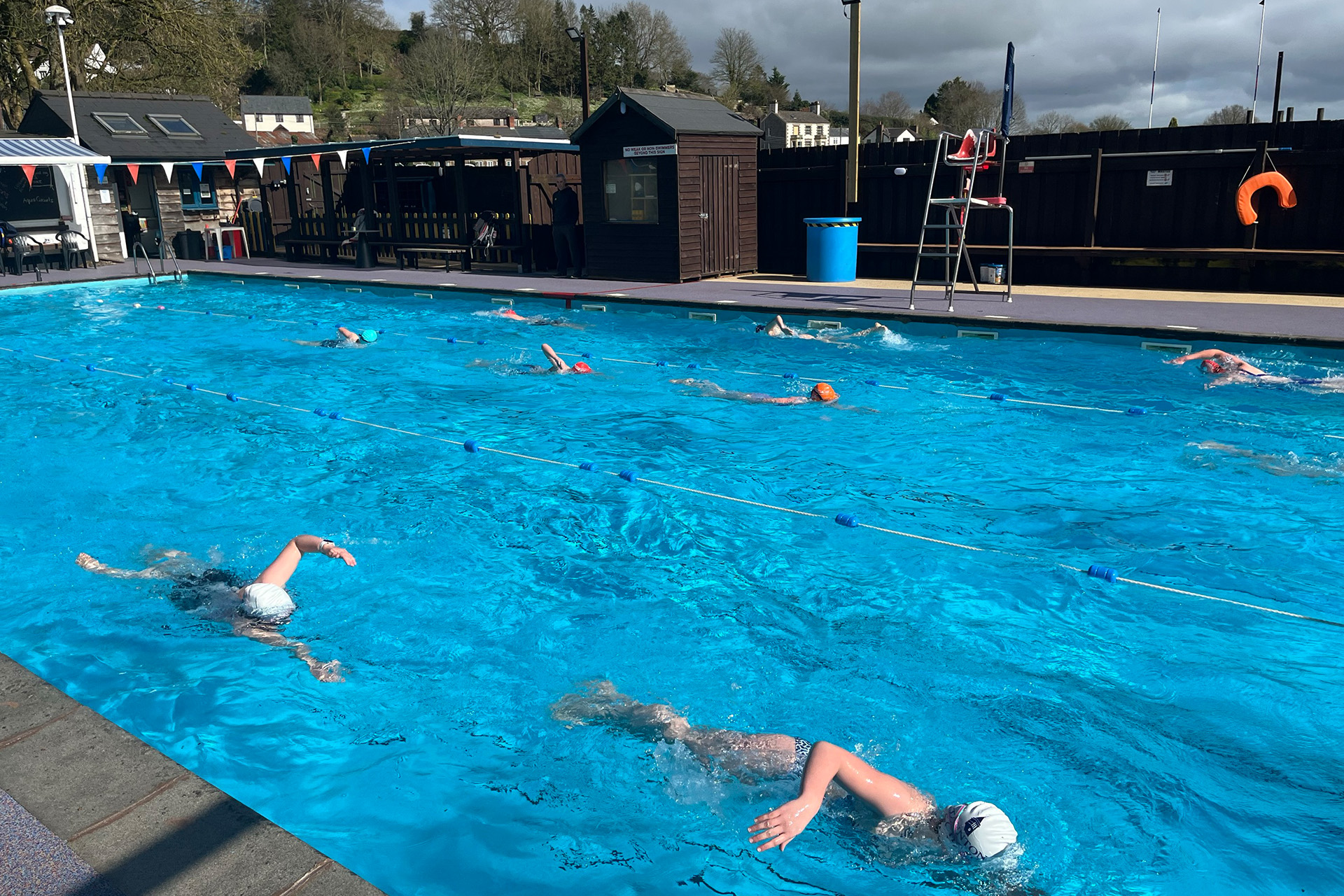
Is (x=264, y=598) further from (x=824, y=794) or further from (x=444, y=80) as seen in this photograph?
(x=444, y=80)

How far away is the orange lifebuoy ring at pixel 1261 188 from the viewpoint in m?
12.6

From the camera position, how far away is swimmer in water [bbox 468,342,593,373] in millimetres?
10906

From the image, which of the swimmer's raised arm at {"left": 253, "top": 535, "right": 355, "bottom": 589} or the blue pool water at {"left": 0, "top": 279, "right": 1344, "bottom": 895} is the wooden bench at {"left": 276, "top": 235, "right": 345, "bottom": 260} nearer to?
the blue pool water at {"left": 0, "top": 279, "right": 1344, "bottom": 895}

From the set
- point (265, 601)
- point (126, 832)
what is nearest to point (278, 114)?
point (265, 601)

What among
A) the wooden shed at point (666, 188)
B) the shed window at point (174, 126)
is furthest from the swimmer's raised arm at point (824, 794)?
the shed window at point (174, 126)

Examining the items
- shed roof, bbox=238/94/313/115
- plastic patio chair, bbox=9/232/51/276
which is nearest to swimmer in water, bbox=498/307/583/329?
plastic patio chair, bbox=9/232/51/276

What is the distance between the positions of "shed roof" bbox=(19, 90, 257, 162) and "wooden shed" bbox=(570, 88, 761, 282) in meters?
14.2

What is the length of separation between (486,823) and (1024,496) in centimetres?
492

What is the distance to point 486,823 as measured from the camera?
3.85m

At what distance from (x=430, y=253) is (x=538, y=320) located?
315 inches

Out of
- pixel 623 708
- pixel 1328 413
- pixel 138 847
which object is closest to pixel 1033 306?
pixel 1328 413

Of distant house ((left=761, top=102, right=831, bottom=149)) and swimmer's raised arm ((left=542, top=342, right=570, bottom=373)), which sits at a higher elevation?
distant house ((left=761, top=102, right=831, bottom=149))

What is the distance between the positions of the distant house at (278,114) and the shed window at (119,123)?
5599cm

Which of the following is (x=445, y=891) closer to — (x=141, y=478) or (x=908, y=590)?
(x=908, y=590)
